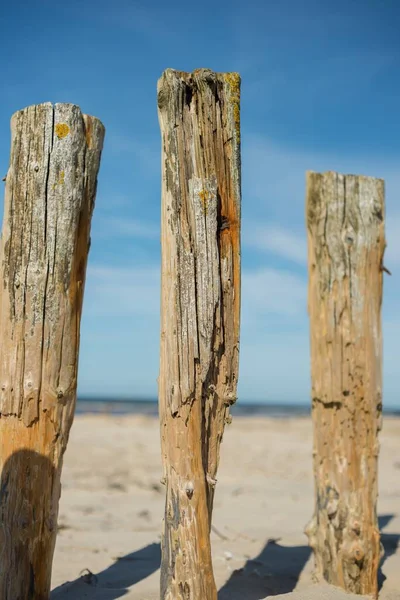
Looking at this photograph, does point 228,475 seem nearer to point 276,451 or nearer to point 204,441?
point 276,451

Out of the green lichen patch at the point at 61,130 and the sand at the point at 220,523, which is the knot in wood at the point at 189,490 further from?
the green lichen patch at the point at 61,130

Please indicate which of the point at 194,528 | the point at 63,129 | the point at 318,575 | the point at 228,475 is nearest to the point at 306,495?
the point at 228,475

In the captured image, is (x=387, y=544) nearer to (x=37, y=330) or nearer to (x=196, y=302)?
(x=196, y=302)

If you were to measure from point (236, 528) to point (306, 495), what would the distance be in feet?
7.79

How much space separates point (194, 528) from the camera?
11.4ft

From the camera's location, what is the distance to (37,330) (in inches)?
151

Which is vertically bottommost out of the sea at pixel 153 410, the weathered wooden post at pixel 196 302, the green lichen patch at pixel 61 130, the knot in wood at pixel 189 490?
the sea at pixel 153 410

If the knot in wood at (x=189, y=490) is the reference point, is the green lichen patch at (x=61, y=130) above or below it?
above

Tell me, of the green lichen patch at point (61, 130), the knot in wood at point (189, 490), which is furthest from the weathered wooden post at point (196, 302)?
the green lichen patch at point (61, 130)

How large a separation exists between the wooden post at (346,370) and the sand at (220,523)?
1.26 ft

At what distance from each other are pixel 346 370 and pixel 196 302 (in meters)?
1.79

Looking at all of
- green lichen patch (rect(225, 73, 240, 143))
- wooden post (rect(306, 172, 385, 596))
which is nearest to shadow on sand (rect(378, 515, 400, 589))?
wooden post (rect(306, 172, 385, 596))

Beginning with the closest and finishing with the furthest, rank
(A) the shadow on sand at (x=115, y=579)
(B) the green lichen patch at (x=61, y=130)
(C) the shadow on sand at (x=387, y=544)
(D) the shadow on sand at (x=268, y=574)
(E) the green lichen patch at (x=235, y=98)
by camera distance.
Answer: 1. (E) the green lichen patch at (x=235, y=98)
2. (B) the green lichen patch at (x=61, y=130)
3. (A) the shadow on sand at (x=115, y=579)
4. (D) the shadow on sand at (x=268, y=574)
5. (C) the shadow on sand at (x=387, y=544)

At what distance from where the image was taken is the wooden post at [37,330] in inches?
149
